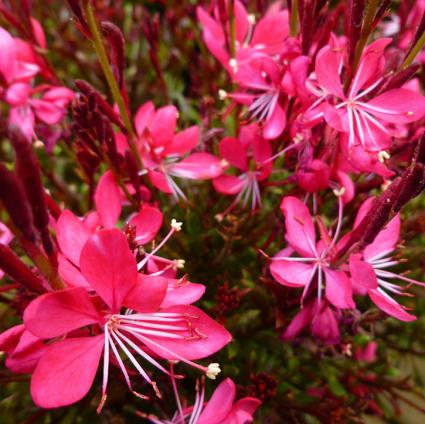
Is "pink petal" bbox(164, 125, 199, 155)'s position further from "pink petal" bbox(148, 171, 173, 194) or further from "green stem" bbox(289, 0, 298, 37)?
"green stem" bbox(289, 0, 298, 37)

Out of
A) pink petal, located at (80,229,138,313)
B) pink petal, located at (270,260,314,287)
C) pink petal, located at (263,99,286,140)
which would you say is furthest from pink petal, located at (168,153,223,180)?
pink petal, located at (80,229,138,313)

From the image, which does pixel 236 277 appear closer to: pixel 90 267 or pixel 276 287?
pixel 276 287

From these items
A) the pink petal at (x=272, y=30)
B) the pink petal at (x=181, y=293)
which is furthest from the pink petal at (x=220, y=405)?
the pink petal at (x=272, y=30)

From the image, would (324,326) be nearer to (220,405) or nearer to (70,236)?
(220,405)

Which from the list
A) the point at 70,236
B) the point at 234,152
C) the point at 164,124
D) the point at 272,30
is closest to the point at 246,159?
the point at 234,152

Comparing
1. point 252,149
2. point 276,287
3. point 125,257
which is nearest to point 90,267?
point 125,257

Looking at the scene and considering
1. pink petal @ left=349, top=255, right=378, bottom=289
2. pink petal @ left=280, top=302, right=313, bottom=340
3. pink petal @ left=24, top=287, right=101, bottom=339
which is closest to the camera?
pink petal @ left=24, top=287, right=101, bottom=339
